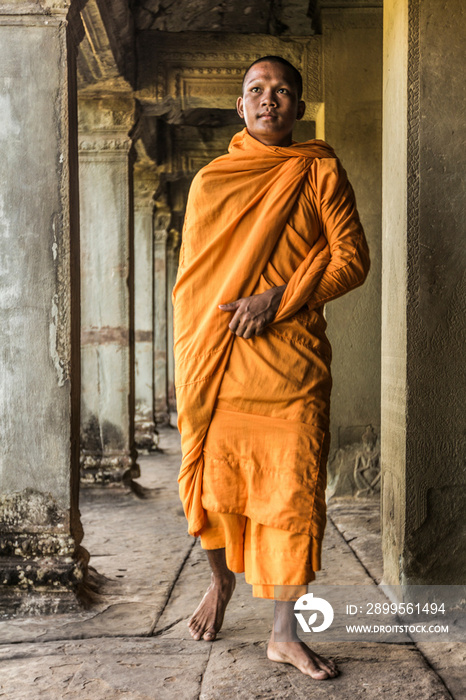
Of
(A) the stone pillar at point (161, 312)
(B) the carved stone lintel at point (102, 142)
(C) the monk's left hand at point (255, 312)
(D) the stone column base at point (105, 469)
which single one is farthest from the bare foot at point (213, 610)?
(A) the stone pillar at point (161, 312)

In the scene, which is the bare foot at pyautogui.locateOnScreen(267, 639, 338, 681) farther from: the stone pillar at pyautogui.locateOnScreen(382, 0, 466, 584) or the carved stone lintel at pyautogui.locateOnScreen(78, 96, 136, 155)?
the carved stone lintel at pyautogui.locateOnScreen(78, 96, 136, 155)

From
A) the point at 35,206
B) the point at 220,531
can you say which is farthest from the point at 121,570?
the point at 35,206

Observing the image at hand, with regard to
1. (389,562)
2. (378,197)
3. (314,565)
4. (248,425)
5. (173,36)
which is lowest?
(389,562)

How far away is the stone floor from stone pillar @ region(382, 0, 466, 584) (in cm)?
44

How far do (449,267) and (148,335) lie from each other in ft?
22.9

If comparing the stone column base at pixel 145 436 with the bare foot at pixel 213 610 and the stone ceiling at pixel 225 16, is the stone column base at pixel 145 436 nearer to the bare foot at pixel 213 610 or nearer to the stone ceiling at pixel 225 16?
the stone ceiling at pixel 225 16

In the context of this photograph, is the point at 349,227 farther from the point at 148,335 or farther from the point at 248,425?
the point at 148,335

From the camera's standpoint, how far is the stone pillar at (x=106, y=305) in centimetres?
609

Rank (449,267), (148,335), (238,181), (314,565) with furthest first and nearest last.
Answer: (148,335)
(449,267)
(238,181)
(314,565)

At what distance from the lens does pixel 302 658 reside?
2355 millimetres

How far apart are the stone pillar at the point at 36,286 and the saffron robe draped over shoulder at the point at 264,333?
831 millimetres

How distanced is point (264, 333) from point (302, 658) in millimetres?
1105

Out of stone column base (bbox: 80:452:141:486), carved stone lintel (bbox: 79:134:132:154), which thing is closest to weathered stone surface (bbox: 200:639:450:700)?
stone column base (bbox: 80:452:141:486)

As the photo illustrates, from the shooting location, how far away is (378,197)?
5355 mm
